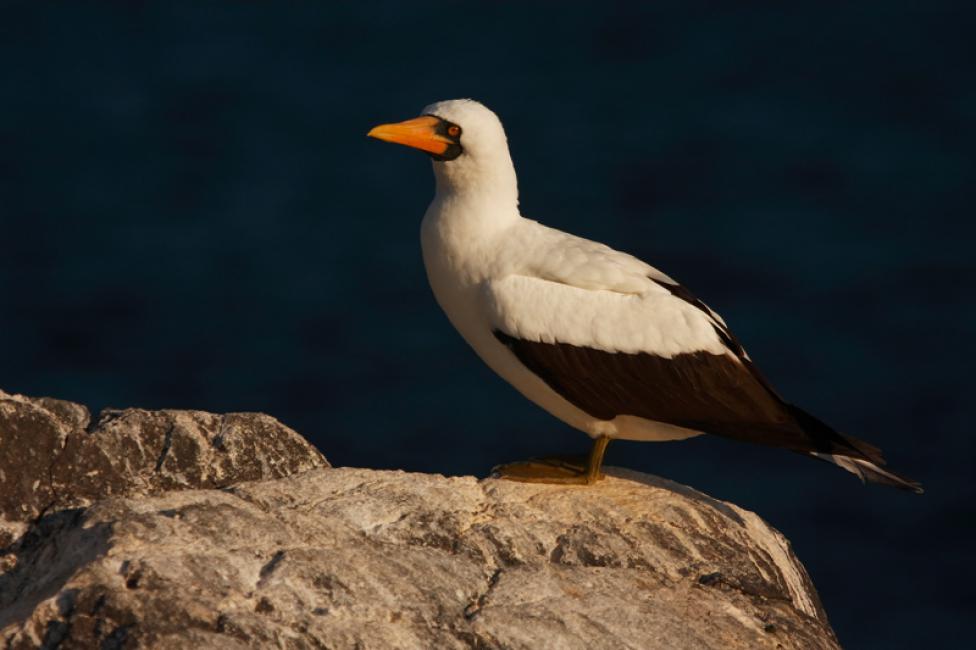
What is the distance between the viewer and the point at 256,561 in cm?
843

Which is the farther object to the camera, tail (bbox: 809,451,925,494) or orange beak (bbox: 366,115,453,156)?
orange beak (bbox: 366,115,453,156)

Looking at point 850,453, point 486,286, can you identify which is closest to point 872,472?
point 850,453

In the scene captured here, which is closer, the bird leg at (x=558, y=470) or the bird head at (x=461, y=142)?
the bird leg at (x=558, y=470)

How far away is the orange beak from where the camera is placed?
1120 centimetres

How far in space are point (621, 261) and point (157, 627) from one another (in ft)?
13.5

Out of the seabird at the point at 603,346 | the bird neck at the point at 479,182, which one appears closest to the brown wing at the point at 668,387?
the seabird at the point at 603,346

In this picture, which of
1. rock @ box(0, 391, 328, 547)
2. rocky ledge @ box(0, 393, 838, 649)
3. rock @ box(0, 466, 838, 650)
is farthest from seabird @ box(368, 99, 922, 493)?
rock @ box(0, 391, 328, 547)

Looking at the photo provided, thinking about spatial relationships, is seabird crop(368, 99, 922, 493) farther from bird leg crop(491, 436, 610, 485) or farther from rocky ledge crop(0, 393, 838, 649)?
rocky ledge crop(0, 393, 838, 649)

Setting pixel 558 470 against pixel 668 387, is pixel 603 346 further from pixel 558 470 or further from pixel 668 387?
pixel 558 470

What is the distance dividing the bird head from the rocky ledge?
1.88 metres

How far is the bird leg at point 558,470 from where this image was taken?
34.9 ft

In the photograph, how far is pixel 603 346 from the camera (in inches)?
427

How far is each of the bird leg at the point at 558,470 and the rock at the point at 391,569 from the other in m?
0.23

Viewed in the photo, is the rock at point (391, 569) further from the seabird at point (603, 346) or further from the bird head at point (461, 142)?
the bird head at point (461, 142)
